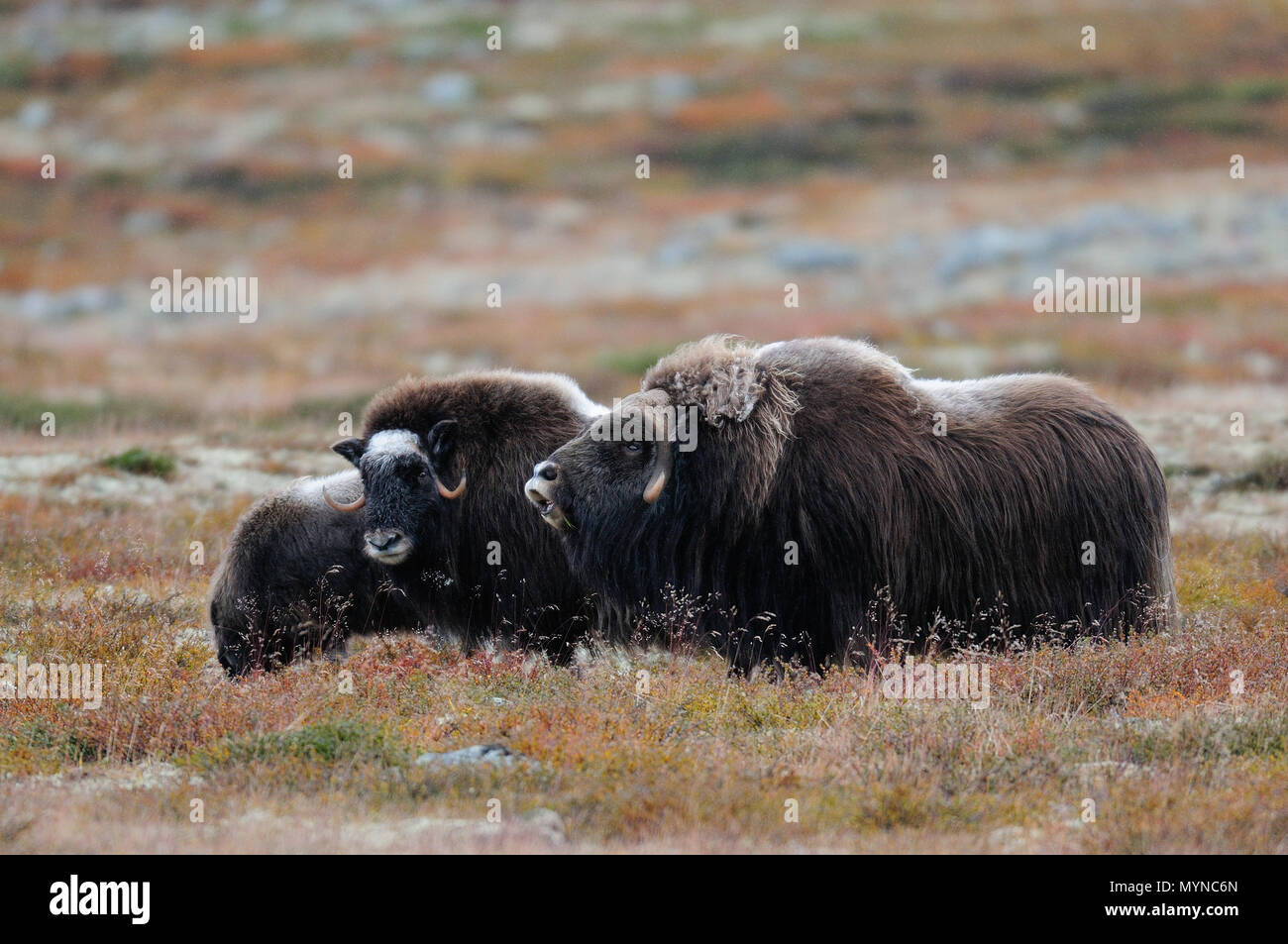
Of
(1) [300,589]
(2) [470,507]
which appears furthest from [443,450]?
(1) [300,589]

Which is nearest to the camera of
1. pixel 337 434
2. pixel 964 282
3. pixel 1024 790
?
pixel 1024 790

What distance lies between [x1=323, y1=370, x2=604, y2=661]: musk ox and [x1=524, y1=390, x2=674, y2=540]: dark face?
2.42 feet

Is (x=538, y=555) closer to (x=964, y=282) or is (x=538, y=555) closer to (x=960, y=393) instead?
(x=960, y=393)

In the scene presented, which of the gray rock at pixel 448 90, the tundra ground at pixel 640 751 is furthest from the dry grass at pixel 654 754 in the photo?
the gray rock at pixel 448 90

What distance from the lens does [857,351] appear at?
685 cm

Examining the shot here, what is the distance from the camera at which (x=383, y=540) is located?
7.32 metres

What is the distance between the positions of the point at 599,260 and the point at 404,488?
81.7 feet

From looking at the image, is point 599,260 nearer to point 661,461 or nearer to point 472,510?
point 472,510

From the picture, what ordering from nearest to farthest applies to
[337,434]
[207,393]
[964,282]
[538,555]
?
[538,555] → [337,434] → [207,393] → [964,282]

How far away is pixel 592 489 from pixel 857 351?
1.37 metres

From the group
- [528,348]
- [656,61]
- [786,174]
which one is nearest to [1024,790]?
[528,348]

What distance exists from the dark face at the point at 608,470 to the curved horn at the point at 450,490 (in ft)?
2.74

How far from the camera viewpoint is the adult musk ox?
6.47 metres

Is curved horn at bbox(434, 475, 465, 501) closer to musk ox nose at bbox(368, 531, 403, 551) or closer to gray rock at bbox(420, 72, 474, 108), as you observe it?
musk ox nose at bbox(368, 531, 403, 551)
